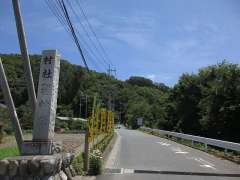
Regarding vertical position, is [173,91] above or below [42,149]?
above

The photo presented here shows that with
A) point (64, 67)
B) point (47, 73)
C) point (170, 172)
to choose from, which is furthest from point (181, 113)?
point (47, 73)

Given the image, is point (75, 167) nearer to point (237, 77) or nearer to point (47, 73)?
point (47, 73)

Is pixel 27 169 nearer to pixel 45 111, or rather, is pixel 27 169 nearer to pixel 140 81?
pixel 45 111

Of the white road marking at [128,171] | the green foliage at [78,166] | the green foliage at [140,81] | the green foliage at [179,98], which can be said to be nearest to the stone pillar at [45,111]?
the green foliage at [78,166]

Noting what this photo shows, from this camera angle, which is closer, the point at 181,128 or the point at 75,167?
the point at 75,167

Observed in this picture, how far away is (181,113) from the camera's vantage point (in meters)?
66.8

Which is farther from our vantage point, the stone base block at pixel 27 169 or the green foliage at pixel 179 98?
the green foliage at pixel 179 98

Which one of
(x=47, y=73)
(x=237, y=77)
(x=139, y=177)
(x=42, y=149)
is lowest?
(x=139, y=177)

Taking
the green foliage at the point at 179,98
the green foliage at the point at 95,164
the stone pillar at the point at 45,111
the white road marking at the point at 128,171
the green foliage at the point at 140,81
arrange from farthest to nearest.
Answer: the green foliage at the point at 140,81, the green foliage at the point at 179,98, the white road marking at the point at 128,171, the green foliage at the point at 95,164, the stone pillar at the point at 45,111

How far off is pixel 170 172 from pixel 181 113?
51833 millimetres

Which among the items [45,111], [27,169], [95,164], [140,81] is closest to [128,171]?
[95,164]

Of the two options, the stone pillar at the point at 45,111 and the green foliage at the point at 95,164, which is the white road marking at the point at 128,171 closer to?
the green foliage at the point at 95,164

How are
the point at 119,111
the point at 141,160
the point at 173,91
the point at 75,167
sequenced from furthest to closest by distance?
the point at 119,111, the point at 173,91, the point at 141,160, the point at 75,167

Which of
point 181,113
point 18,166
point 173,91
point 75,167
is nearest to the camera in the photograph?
point 18,166
